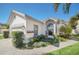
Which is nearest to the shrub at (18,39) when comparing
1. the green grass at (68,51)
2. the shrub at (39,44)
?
the shrub at (39,44)

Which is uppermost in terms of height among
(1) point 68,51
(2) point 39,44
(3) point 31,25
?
(3) point 31,25

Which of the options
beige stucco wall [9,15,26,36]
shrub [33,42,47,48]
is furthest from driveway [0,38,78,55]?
beige stucco wall [9,15,26,36]

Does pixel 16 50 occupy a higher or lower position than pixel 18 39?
lower

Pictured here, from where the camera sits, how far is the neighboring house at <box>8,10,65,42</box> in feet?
11.0

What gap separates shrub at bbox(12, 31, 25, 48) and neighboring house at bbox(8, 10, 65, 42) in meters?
0.06

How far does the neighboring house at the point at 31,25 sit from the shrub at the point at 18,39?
0.21 ft

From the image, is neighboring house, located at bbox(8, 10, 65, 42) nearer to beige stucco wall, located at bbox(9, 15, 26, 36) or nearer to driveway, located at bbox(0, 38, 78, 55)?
beige stucco wall, located at bbox(9, 15, 26, 36)

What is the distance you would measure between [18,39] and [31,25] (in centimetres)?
29

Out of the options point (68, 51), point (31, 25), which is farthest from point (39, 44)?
point (68, 51)

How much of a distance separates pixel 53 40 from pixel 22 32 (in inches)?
19.4

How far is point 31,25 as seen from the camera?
Answer: 3.37 metres

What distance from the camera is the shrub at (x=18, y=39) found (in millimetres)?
3336

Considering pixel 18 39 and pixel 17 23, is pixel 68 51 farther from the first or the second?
pixel 17 23

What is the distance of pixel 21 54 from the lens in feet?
10.9
